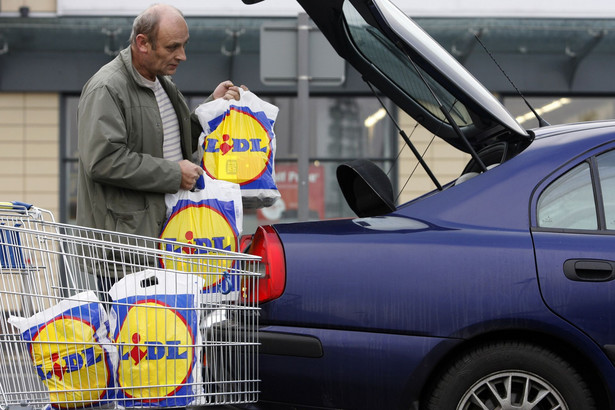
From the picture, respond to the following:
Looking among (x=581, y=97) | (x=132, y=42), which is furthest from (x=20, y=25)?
(x=132, y=42)

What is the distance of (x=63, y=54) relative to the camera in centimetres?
1273

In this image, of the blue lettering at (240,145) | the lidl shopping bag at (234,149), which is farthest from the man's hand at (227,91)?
the blue lettering at (240,145)

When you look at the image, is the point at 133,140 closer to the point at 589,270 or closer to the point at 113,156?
the point at 113,156

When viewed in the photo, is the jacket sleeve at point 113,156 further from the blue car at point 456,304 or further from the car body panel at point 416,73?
the car body panel at point 416,73

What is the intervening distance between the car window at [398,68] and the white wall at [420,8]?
8047mm

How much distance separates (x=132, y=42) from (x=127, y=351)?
1.56 metres

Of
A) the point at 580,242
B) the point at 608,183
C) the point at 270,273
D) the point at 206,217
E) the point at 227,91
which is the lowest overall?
the point at 270,273

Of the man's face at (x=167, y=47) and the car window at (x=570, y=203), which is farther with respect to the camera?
the man's face at (x=167, y=47)

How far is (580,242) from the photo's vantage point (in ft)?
12.0

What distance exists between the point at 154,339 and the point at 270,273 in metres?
0.51

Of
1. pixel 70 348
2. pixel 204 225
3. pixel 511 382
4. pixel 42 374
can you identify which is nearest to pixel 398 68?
pixel 204 225

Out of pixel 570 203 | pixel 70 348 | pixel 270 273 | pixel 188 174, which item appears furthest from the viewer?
pixel 188 174

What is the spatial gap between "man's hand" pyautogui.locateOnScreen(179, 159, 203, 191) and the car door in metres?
1.45

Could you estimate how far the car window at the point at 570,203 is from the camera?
12.2 ft
